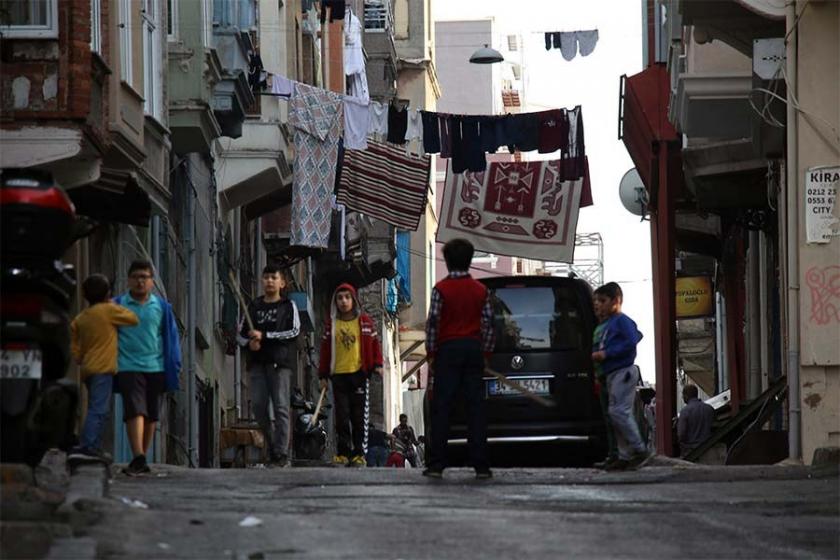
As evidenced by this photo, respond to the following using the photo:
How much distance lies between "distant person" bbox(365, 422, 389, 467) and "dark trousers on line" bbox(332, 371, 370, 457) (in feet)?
63.0

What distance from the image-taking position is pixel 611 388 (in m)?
17.5

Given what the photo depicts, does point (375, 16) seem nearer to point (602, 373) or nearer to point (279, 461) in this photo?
point (279, 461)

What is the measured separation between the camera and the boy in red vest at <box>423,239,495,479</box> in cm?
1544

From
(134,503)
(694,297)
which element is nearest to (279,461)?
(134,503)

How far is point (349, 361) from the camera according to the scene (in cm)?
1973

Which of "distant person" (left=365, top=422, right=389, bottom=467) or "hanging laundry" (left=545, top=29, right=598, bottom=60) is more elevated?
"hanging laundry" (left=545, top=29, right=598, bottom=60)

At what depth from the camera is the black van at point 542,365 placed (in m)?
20.5

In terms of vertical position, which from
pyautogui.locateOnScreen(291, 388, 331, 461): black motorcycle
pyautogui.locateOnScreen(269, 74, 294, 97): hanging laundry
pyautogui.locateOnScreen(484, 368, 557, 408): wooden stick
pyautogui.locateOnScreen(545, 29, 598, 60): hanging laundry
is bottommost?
pyautogui.locateOnScreen(291, 388, 331, 461): black motorcycle

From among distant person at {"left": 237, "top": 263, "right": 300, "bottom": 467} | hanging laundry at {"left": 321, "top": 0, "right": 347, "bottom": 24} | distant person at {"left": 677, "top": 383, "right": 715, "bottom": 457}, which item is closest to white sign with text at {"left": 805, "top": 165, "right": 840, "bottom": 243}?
distant person at {"left": 237, "top": 263, "right": 300, "bottom": 467}

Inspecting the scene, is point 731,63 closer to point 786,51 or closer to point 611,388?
point 786,51

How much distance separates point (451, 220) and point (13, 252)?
22.0 m

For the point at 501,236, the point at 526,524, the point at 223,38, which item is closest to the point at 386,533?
the point at 526,524

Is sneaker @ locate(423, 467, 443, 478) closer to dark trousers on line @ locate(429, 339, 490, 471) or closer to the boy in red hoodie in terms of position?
dark trousers on line @ locate(429, 339, 490, 471)

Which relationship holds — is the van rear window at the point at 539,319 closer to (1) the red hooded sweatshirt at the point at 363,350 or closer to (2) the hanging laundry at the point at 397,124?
(1) the red hooded sweatshirt at the point at 363,350
